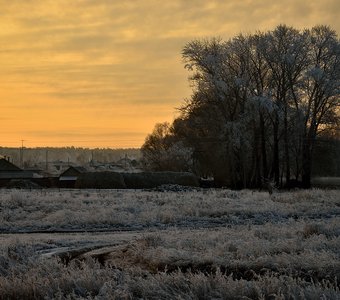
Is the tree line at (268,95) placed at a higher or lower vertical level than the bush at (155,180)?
higher

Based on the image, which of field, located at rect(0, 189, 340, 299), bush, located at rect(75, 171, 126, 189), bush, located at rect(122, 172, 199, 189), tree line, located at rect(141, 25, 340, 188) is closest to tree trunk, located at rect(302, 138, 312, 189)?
tree line, located at rect(141, 25, 340, 188)

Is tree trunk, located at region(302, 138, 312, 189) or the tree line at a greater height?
the tree line

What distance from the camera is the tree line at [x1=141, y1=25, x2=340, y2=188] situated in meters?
57.5

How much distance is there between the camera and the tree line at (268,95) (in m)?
57.5

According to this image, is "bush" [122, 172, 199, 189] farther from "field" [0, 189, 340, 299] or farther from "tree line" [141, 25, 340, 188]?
"field" [0, 189, 340, 299]

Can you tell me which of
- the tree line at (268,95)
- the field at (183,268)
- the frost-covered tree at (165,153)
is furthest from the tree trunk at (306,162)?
the field at (183,268)

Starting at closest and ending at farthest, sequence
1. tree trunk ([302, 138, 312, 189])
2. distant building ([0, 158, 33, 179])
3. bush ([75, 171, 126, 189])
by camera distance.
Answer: bush ([75, 171, 126, 189]) → tree trunk ([302, 138, 312, 189]) → distant building ([0, 158, 33, 179])

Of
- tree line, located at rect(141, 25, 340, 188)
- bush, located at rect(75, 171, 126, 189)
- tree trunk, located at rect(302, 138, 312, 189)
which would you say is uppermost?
tree line, located at rect(141, 25, 340, 188)

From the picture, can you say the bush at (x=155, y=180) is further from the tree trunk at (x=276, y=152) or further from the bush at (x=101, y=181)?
the tree trunk at (x=276, y=152)

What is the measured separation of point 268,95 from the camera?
2250 inches

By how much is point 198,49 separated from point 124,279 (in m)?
52.4

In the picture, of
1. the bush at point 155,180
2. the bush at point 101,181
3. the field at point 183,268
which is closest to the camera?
the field at point 183,268

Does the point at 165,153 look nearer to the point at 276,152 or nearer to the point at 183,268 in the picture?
the point at 276,152

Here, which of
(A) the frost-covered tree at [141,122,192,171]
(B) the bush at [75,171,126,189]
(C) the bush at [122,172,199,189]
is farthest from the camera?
(A) the frost-covered tree at [141,122,192,171]
